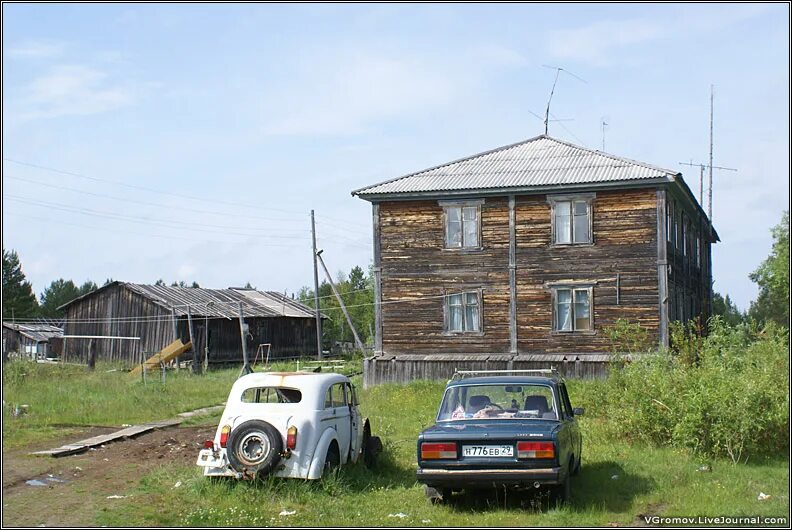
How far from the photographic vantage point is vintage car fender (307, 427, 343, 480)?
11.7m

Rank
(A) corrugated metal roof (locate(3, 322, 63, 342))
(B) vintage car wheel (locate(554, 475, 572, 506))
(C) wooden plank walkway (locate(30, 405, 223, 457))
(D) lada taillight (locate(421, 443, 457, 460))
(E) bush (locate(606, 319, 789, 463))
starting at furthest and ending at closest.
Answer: (A) corrugated metal roof (locate(3, 322, 63, 342))
(C) wooden plank walkway (locate(30, 405, 223, 457))
(E) bush (locate(606, 319, 789, 463))
(B) vintage car wheel (locate(554, 475, 572, 506))
(D) lada taillight (locate(421, 443, 457, 460))

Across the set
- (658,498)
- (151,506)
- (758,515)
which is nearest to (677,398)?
(658,498)

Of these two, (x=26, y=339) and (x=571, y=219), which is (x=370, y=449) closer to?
(x=571, y=219)

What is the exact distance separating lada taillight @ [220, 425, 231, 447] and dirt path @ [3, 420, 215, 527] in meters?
1.56

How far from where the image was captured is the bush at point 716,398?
557 inches

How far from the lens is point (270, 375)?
42.8 ft

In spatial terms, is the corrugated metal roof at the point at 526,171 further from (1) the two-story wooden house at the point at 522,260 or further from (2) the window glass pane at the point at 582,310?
(2) the window glass pane at the point at 582,310

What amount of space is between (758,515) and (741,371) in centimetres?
514

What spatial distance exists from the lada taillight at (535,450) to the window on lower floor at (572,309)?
17.6 m

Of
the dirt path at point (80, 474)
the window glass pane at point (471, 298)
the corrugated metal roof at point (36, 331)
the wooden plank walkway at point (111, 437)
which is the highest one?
the window glass pane at point (471, 298)

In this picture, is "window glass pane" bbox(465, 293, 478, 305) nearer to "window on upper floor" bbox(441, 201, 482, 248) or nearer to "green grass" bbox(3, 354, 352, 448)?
"window on upper floor" bbox(441, 201, 482, 248)

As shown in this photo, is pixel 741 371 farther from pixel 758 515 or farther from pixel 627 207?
pixel 627 207

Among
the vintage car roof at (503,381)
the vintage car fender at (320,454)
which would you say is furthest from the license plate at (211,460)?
the vintage car roof at (503,381)

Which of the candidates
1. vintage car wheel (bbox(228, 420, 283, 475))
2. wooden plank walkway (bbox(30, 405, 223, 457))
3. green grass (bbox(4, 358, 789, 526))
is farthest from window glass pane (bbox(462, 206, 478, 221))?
vintage car wheel (bbox(228, 420, 283, 475))
